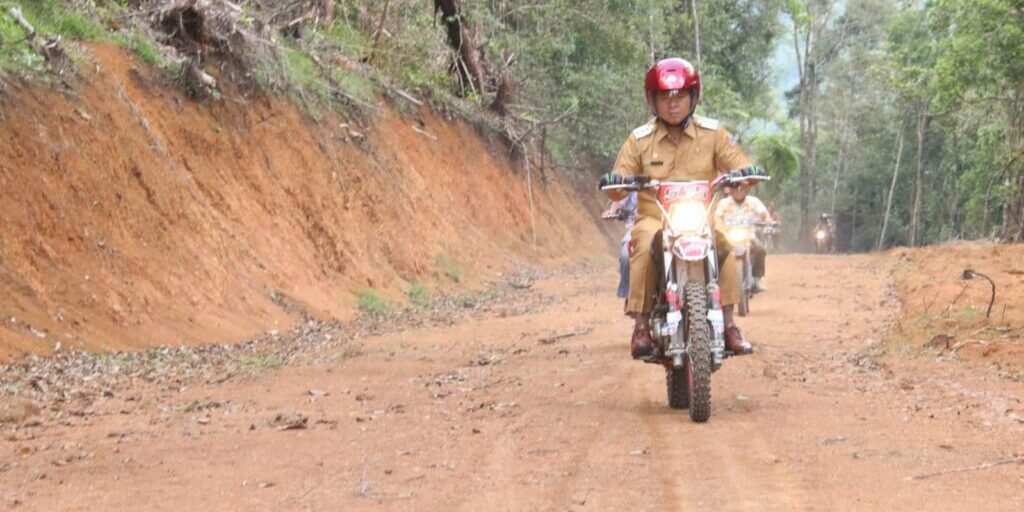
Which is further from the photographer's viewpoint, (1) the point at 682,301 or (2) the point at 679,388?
(2) the point at 679,388

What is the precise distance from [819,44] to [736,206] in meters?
48.9

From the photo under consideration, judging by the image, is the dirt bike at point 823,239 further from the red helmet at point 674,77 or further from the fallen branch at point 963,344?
the red helmet at point 674,77

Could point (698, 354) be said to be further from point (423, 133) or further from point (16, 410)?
point (423, 133)

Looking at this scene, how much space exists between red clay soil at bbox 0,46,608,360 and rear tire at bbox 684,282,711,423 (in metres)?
5.51

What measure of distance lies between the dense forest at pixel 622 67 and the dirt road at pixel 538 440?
5739 millimetres

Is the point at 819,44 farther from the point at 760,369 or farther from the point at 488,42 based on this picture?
the point at 760,369

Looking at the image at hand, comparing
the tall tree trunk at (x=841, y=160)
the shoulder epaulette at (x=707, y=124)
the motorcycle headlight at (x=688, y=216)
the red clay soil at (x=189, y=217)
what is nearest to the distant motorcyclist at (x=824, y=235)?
the tall tree trunk at (x=841, y=160)

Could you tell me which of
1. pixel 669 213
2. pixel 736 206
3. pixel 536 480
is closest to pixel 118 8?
pixel 736 206

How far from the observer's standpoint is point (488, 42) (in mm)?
26953

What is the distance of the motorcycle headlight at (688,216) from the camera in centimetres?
728

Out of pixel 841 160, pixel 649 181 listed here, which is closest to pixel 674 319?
pixel 649 181

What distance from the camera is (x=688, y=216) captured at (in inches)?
287

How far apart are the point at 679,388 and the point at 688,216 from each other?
3.71 ft

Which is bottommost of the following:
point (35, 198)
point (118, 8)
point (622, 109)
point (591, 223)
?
point (591, 223)
